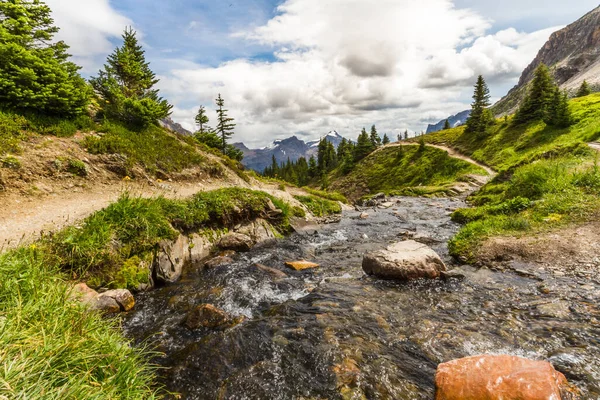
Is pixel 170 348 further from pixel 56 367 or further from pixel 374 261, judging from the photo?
pixel 374 261

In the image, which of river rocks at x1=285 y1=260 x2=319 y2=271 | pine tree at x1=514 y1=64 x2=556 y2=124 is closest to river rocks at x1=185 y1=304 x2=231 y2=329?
river rocks at x1=285 y1=260 x2=319 y2=271

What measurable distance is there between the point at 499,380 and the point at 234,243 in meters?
13.6

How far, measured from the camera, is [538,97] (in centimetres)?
6347

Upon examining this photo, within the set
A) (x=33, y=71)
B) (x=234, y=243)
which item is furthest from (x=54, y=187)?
(x=234, y=243)

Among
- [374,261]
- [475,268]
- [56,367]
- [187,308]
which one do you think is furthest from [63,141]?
[475,268]

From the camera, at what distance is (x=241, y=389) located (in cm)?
592

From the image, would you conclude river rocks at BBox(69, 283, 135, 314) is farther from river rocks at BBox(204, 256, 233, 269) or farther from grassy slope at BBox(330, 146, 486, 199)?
grassy slope at BBox(330, 146, 486, 199)

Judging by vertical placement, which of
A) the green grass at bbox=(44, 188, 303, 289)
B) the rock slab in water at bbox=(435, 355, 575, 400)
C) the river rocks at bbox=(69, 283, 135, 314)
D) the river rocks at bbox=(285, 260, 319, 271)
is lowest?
the river rocks at bbox=(285, 260, 319, 271)

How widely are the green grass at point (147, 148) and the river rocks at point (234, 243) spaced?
33.3ft

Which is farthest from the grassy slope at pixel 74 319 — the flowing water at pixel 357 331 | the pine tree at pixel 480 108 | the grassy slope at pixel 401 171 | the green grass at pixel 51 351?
the pine tree at pixel 480 108

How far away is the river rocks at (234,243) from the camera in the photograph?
1609 centimetres

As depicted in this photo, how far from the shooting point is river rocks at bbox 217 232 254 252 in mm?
16094

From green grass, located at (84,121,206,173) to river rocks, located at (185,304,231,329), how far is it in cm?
1586

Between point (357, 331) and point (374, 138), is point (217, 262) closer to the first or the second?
point (357, 331)
